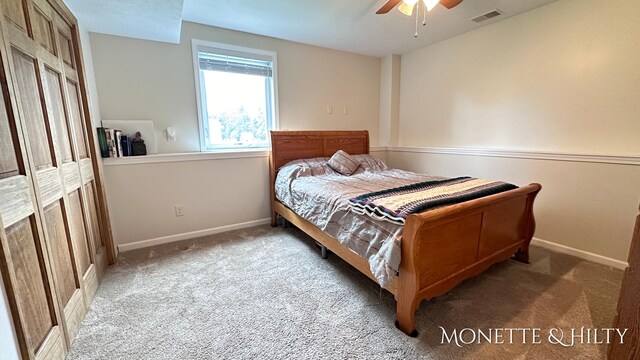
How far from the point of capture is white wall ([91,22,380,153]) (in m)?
2.59

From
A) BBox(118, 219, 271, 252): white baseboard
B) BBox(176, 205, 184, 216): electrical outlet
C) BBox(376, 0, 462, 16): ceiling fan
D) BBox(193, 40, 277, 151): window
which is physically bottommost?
BBox(118, 219, 271, 252): white baseboard

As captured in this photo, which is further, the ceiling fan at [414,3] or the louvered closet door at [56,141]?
the ceiling fan at [414,3]

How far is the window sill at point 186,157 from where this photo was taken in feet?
8.34

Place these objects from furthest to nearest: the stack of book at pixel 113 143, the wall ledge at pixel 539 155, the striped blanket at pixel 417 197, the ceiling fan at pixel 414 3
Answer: the stack of book at pixel 113 143 → the wall ledge at pixel 539 155 → the ceiling fan at pixel 414 3 → the striped blanket at pixel 417 197

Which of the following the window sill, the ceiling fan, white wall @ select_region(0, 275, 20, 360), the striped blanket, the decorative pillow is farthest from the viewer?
the decorative pillow

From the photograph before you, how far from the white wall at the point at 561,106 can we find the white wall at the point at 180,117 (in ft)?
6.50

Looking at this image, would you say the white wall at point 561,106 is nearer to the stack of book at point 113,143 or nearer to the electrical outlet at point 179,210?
the electrical outlet at point 179,210

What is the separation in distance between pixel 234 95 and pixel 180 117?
0.71 metres

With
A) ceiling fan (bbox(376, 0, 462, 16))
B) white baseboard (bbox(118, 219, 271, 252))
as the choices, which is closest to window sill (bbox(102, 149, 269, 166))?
white baseboard (bbox(118, 219, 271, 252))

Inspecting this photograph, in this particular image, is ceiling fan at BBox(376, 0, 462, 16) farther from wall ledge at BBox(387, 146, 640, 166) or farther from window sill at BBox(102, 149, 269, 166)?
window sill at BBox(102, 149, 269, 166)

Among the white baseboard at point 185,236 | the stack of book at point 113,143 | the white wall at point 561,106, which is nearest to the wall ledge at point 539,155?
the white wall at point 561,106

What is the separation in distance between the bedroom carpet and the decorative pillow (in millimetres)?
1150

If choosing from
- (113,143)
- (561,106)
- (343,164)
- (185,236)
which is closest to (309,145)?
(343,164)

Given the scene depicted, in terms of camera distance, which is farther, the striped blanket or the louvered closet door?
the striped blanket
